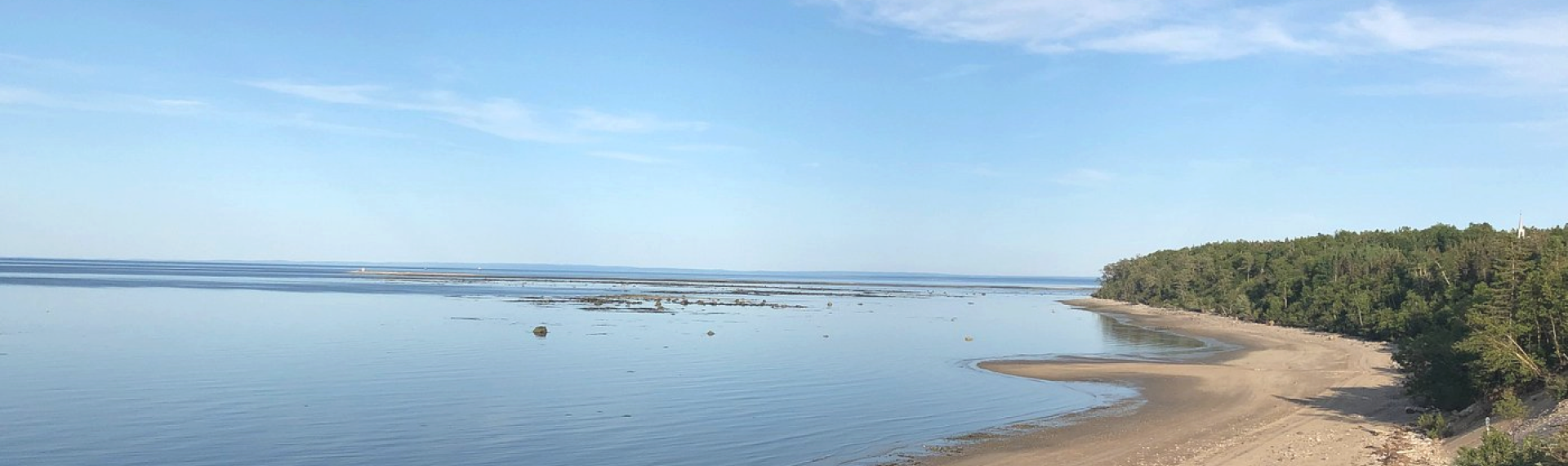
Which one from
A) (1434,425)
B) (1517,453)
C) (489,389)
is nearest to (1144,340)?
(1434,425)

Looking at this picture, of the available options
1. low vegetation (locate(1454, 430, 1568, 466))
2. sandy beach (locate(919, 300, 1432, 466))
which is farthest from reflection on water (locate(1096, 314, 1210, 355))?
low vegetation (locate(1454, 430, 1568, 466))

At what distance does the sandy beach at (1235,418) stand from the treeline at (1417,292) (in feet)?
7.15

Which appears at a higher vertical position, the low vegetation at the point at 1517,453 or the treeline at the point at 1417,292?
the treeline at the point at 1417,292

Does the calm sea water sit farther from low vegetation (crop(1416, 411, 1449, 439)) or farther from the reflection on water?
low vegetation (crop(1416, 411, 1449, 439))

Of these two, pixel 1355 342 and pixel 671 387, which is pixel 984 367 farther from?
pixel 1355 342

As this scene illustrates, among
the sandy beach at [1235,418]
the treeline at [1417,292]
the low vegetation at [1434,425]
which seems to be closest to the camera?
the sandy beach at [1235,418]

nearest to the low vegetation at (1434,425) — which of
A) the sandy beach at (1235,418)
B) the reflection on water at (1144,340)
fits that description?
the sandy beach at (1235,418)

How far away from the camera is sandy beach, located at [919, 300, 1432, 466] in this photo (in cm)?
→ 2183

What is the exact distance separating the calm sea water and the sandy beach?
2.32 metres

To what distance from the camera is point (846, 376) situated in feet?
127

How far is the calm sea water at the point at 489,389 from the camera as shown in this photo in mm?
22469

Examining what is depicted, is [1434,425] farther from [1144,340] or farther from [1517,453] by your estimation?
[1144,340]

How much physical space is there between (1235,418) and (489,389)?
2209 centimetres

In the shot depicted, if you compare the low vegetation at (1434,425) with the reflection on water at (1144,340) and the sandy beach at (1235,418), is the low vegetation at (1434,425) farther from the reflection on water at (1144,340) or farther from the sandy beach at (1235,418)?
the reflection on water at (1144,340)
